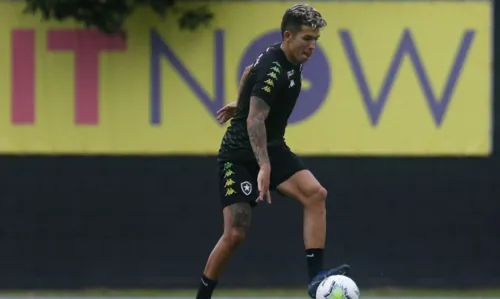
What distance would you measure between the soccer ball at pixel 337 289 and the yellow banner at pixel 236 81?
300 centimetres

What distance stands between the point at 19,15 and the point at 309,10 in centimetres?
369

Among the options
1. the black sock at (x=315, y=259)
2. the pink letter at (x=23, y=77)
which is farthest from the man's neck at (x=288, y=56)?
the pink letter at (x=23, y=77)

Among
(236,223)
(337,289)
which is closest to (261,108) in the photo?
(236,223)

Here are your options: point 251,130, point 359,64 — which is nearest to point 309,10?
point 251,130

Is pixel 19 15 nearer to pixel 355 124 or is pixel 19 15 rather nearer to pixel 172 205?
pixel 172 205

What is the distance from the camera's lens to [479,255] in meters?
10.4

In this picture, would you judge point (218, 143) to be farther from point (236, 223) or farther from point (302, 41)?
point (302, 41)

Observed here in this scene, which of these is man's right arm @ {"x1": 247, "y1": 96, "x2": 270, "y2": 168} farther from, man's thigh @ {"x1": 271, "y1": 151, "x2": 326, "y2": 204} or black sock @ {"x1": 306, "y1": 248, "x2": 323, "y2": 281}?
black sock @ {"x1": 306, "y1": 248, "x2": 323, "y2": 281}

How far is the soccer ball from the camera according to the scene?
7.25 meters

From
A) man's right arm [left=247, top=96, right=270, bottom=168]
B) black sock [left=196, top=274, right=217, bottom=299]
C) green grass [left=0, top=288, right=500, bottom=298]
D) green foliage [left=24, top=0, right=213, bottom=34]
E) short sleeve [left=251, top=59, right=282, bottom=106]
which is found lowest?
green grass [left=0, top=288, right=500, bottom=298]

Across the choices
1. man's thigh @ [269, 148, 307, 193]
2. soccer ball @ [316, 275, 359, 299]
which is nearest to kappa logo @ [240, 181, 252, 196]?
man's thigh @ [269, 148, 307, 193]

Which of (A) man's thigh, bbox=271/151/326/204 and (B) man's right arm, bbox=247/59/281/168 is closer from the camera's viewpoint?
(B) man's right arm, bbox=247/59/281/168

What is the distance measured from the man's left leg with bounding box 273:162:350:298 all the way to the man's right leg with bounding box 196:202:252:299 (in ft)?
0.99

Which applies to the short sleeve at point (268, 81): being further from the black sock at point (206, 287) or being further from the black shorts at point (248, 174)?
the black sock at point (206, 287)
